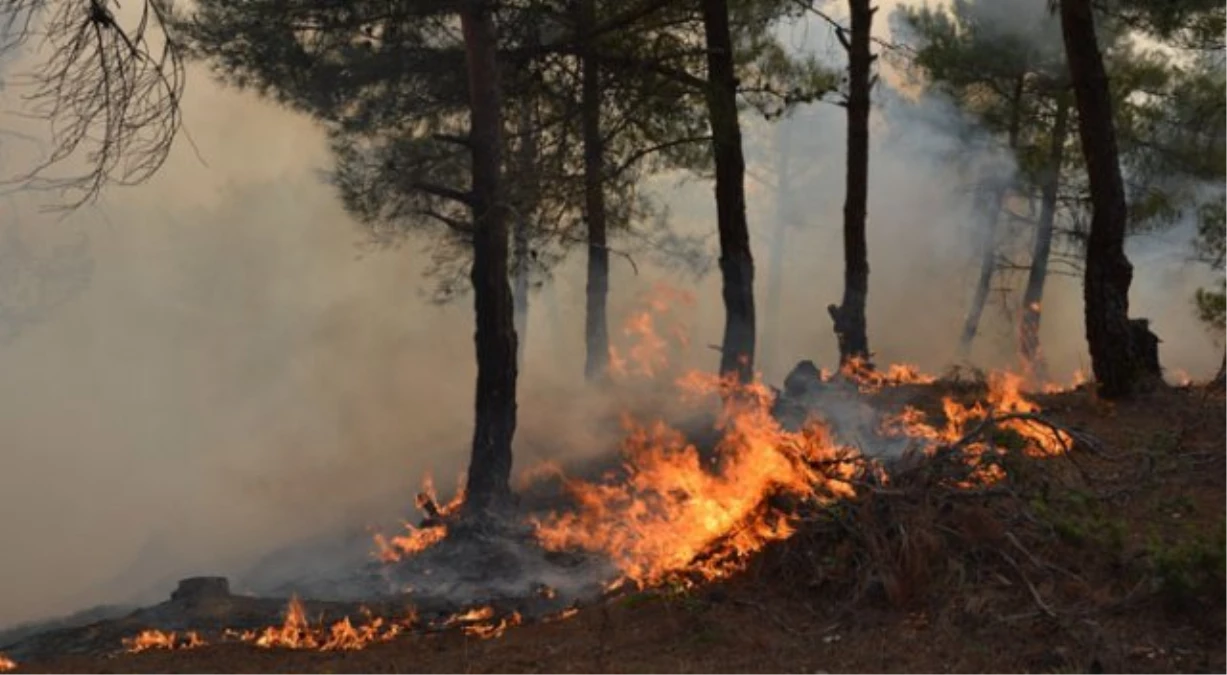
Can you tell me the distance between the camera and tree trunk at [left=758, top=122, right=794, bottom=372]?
112ft

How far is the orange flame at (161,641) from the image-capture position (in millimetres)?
6746

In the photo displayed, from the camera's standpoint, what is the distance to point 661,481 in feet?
32.2

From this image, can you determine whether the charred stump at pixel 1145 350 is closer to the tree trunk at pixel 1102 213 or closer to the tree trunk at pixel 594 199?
the tree trunk at pixel 1102 213

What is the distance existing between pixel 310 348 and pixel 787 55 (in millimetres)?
12935

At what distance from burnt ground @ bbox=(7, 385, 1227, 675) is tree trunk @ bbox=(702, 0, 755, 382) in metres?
6.62

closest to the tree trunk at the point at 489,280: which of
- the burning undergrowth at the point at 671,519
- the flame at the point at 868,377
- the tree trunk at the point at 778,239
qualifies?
the burning undergrowth at the point at 671,519

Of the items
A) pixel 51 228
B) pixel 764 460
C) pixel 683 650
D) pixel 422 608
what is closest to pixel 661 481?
pixel 422 608

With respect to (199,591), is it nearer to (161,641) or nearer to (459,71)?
(161,641)

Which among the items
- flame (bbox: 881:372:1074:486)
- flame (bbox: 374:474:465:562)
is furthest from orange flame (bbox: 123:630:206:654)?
flame (bbox: 881:372:1074:486)

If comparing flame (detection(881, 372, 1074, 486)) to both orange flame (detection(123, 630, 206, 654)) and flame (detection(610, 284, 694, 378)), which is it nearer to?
orange flame (detection(123, 630, 206, 654))

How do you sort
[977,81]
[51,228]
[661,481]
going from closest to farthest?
[661,481], [977,81], [51,228]

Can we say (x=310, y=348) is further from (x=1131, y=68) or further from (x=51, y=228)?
(x=1131, y=68)

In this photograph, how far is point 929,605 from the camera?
5102 millimetres

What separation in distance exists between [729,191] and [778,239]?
23.6 m
